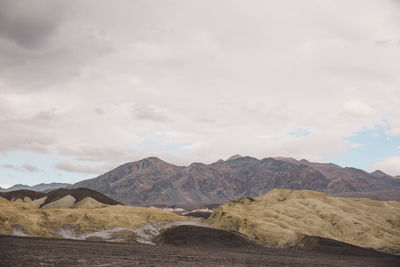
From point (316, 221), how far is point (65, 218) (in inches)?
2275

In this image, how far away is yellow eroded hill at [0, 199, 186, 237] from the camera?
7081 centimetres

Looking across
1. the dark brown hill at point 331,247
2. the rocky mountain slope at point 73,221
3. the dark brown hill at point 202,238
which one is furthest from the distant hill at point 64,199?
the dark brown hill at point 331,247

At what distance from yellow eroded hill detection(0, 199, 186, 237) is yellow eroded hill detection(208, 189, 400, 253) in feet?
60.3

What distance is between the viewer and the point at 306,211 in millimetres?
98562

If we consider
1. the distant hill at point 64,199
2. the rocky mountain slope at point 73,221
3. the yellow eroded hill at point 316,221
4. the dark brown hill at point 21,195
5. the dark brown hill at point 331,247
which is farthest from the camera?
the dark brown hill at point 21,195

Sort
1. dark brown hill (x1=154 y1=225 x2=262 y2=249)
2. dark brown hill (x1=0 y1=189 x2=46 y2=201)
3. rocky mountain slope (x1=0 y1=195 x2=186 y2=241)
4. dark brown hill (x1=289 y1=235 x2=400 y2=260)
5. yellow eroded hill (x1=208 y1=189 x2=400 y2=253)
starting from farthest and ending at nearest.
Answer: dark brown hill (x1=0 y1=189 x2=46 y2=201)
yellow eroded hill (x1=208 y1=189 x2=400 y2=253)
dark brown hill (x1=154 y1=225 x2=262 y2=249)
rocky mountain slope (x1=0 y1=195 x2=186 y2=241)
dark brown hill (x1=289 y1=235 x2=400 y2=260)

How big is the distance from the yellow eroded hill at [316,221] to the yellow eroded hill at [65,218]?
60.3ft

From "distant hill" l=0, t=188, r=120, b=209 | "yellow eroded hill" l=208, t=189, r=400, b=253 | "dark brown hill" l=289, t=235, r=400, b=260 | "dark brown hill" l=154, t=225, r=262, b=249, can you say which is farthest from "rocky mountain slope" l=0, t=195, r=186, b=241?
"distant hill" l=0, t=188, r=120, b=209

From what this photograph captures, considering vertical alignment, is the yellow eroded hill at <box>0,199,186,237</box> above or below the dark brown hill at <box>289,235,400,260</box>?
above

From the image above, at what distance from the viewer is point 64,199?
13475cm

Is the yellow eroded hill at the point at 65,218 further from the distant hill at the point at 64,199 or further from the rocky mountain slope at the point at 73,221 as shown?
the distant hill at the point at 64,199

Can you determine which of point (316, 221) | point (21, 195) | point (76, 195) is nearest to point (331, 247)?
point (316, 221)

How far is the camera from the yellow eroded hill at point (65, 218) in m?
70.8

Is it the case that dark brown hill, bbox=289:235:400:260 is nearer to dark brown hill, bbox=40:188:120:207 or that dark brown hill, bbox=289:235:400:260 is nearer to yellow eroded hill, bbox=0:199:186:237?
yellow eroded hill, bbox=0:199:186:237
